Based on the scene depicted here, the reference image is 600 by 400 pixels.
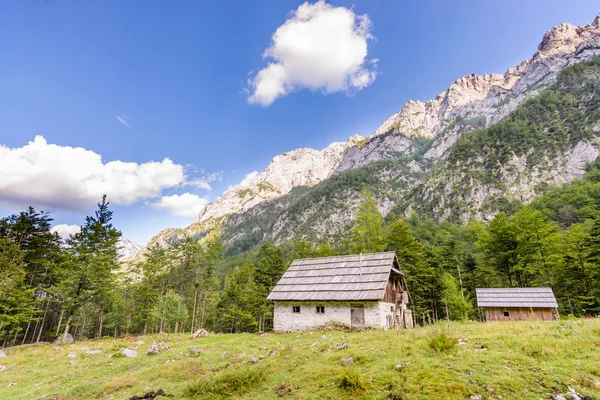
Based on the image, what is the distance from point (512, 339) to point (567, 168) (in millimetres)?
173701

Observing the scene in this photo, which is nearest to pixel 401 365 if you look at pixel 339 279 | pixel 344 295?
pixel 344 295

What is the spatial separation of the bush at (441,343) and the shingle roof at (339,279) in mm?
13318

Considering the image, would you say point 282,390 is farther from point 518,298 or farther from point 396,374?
point 518,298

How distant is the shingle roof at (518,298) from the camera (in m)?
30.1

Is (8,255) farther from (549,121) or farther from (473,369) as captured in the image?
(549,121)

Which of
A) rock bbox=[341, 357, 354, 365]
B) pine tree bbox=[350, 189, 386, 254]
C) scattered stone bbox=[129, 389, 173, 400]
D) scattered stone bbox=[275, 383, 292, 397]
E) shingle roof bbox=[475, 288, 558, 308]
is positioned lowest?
scattered stone bbox=[129, 389, 173, 400]

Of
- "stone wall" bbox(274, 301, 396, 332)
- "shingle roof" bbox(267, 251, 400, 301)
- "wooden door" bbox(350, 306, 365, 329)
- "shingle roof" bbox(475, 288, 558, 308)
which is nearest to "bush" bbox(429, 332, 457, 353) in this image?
"shingle roof" bbox(267, 251, 400, 301)

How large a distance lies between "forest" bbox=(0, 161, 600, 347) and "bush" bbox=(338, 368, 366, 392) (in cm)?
3455

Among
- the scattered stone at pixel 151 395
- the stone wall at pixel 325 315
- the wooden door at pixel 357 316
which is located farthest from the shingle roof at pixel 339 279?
the scattered stone at pixel 151 395

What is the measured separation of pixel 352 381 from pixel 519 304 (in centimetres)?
3230

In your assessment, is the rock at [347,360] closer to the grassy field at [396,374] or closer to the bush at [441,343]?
the grassy field at [396,374]

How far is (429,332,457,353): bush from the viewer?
36.2ft

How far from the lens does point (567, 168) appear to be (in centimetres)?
13612

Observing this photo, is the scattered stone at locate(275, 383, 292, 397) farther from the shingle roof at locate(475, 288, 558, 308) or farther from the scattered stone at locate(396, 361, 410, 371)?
the shingle roof at locate(475, 288, 558, 308)
